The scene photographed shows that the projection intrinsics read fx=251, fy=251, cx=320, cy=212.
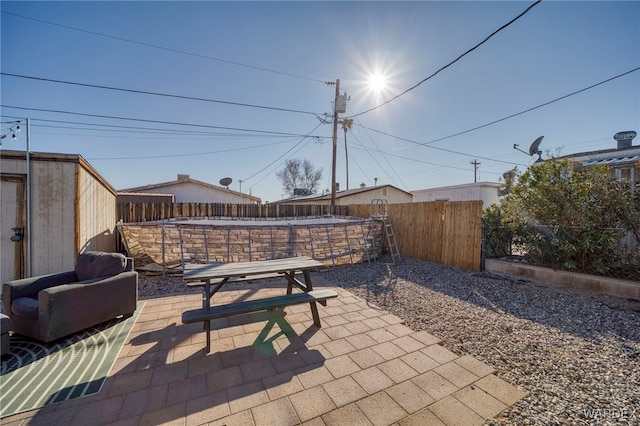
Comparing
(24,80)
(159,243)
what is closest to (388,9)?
(159,243)

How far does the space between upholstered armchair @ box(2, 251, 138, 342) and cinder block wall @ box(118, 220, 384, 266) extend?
1951 millimetres


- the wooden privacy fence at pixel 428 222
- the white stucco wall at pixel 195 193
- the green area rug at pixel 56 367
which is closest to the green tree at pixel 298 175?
the white stucco wall at pixel 195 193

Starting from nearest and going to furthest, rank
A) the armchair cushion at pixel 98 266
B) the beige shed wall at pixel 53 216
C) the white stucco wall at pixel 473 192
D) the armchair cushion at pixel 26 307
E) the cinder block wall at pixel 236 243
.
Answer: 1. the armchair cushion at pixel 26 307
2. the armchair cushion at pixel 98 266
3. the beige shed wall at pixel 53 216
4. the cinder block wall at pixel 236 243
5. the white stucco wall at pixel 473 192

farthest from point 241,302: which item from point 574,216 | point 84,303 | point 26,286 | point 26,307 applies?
point 574,216

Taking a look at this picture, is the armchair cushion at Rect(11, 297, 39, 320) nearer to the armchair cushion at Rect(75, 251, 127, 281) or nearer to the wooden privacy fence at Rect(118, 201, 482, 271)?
the armchair cushion at Rect(75, 251, 127, 281)

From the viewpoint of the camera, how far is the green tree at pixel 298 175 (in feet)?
103

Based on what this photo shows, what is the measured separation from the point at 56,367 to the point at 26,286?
131cm

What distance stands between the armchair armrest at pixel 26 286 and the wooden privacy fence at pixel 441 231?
715 centimetres

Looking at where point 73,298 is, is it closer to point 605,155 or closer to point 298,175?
point 605,155

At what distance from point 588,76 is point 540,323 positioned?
635 centimetres

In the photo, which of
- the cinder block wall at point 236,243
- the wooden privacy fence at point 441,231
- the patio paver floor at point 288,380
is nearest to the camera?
the patio paver floor at point 288,380

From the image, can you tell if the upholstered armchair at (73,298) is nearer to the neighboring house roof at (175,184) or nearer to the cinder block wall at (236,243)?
Answer: the cinder block wall at (236,243)

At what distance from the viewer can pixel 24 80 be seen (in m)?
6.37

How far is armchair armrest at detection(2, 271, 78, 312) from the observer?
271 centimetres
